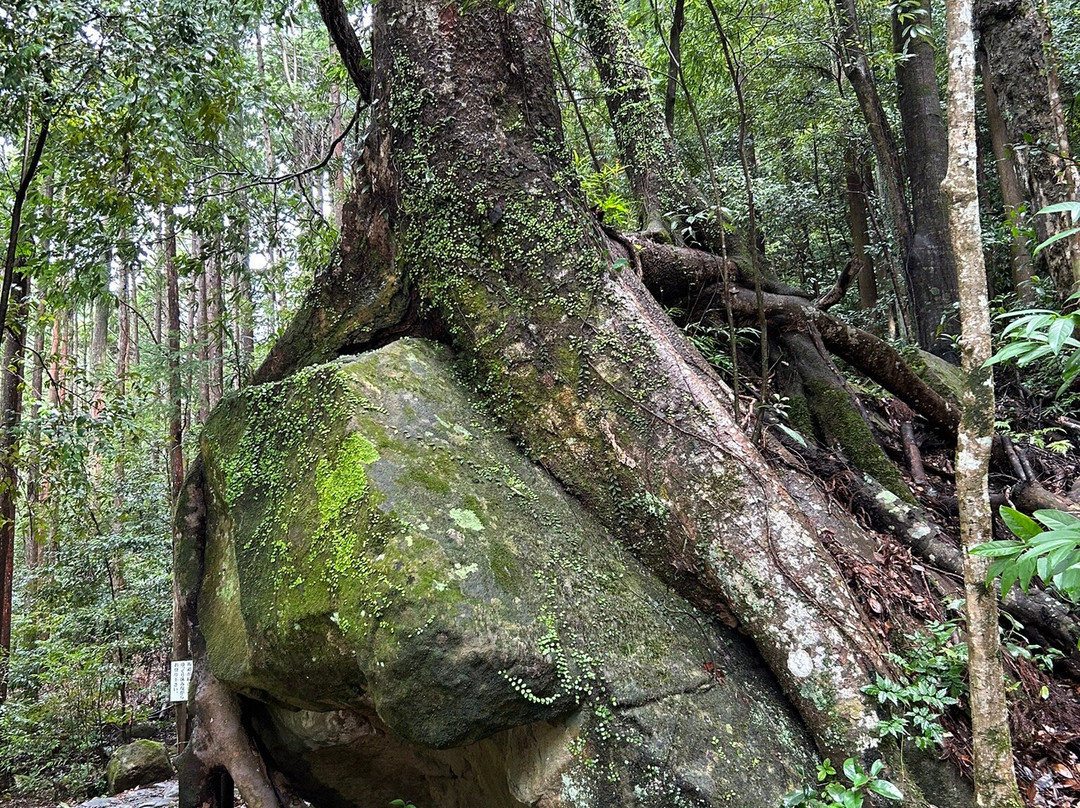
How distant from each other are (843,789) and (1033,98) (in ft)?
23.9

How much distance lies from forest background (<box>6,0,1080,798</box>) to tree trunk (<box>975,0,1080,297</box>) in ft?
0.36

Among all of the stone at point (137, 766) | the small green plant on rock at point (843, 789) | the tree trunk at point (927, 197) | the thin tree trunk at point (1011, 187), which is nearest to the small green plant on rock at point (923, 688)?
the small green plant on rock at point (843, 789)

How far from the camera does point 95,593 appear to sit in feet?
41.3

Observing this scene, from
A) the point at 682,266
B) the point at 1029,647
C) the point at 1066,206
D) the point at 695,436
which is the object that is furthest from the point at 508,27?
the point at 1029,647

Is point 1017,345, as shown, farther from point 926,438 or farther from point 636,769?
point 926,438

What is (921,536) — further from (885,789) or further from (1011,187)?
(1011,187)

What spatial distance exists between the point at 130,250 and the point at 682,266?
4957 mm

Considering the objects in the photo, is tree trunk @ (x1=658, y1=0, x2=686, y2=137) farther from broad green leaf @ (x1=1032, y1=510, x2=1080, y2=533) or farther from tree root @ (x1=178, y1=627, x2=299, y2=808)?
tree root @ (x1=178, y1=627, x2=299, y2=808)

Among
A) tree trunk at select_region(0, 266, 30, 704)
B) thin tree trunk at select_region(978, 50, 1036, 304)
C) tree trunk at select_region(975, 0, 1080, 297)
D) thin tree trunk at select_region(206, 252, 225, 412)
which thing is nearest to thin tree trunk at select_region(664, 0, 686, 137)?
tree trunk at select_region(975, 0, 1080, 297)

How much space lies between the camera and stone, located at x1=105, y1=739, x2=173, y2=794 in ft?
30.0

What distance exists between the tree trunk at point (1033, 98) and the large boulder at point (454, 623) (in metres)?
5.80

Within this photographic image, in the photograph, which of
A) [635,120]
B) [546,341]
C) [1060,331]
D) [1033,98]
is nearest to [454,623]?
[546,341]

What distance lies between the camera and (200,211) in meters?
6.43

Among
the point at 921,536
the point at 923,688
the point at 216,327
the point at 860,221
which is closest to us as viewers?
the point at 923,688
